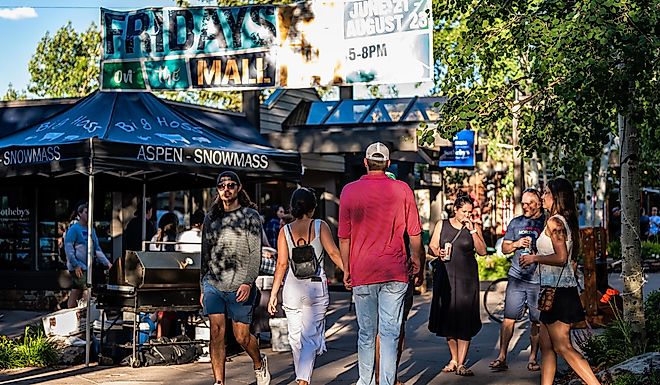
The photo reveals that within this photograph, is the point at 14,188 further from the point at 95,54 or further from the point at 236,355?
the point at 95,54

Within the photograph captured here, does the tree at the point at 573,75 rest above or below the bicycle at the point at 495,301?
above

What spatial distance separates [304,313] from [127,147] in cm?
347

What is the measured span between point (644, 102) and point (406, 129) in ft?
30.0

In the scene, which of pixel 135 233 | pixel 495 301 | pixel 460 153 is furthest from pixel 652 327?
pixel 460 153

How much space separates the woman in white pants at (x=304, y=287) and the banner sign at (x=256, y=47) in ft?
12.8

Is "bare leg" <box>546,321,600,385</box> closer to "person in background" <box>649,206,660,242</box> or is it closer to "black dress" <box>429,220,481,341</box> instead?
"black dress" <box>429,220,481,341</box>

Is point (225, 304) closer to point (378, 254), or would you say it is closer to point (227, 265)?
point (227, 265)

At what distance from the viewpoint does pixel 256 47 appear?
512 inches

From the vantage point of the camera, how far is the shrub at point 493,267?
22547 mm

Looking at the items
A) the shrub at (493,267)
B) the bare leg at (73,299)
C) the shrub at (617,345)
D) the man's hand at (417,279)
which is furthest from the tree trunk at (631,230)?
the shrub at (493,267)

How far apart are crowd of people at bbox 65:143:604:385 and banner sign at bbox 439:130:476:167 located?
10.6 meters

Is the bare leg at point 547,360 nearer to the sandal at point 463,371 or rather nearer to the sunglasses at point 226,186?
the sandal at point 463,371

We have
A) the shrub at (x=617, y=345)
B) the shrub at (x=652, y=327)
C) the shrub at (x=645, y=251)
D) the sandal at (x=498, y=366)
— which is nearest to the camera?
the shrub at (x=617, y=345)

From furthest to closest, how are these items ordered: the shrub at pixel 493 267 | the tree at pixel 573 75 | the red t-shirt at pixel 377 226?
the shrub at pixel 493 267
the red t-shirt at pixel 377 226
the tree at pixel 573 75
